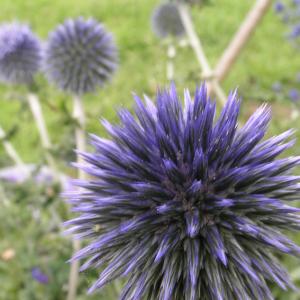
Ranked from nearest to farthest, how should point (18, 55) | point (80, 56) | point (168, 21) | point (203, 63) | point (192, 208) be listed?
point (192, 208) < point (203, 63) < point (80, 56) < point (18, 55) < point (168, 21)

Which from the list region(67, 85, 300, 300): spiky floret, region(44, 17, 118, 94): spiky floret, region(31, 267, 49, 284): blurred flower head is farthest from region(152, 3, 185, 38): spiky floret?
region(67, 85, 300, 300): spiky floret

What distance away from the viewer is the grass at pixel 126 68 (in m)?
2.57

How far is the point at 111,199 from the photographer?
1155mm

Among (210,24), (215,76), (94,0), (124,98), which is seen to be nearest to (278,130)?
(215,76)

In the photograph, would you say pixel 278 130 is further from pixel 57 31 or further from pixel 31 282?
pixel 31 282

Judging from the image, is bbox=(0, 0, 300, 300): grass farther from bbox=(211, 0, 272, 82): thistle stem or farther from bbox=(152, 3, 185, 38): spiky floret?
bbox=(211, 0, 272, 82): thistle stem

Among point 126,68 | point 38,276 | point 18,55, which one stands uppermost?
point 126,68

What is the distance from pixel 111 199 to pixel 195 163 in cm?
22

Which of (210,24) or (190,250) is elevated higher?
(210,24)

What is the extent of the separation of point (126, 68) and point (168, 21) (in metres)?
1.79

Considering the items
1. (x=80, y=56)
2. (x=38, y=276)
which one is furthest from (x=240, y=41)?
(x=38, y=276)

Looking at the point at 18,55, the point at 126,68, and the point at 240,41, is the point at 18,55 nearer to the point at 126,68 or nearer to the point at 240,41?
the point at 240,41

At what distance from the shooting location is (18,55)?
2684 mm

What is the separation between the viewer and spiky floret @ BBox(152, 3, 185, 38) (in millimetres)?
3434
